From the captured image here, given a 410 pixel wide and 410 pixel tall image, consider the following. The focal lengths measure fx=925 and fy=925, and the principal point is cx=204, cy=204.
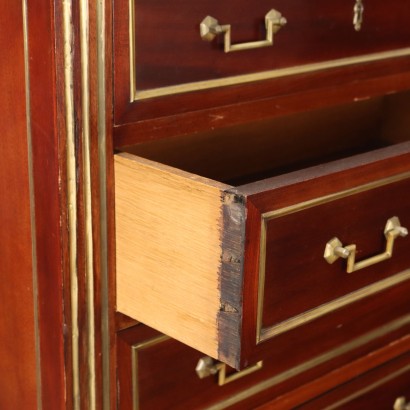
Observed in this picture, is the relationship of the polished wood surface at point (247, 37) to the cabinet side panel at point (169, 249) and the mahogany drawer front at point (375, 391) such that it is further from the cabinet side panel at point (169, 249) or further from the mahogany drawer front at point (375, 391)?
the mahogany drawer front at point (375, 391)

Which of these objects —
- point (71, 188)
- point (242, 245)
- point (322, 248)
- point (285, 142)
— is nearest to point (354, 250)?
point (322, 248)

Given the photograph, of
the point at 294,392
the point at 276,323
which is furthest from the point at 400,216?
the point at 294,392

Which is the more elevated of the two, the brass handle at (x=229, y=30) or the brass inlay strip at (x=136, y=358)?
the brass handle at (x=229, y=30)

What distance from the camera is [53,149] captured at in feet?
2.53

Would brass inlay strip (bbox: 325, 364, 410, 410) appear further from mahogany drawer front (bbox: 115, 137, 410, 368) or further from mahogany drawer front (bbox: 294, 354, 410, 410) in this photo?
mahogany drawer front (bbox: 115, 137, 410, 368)

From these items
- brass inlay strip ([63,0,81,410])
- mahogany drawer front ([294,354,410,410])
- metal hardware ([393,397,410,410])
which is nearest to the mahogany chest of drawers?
brass inlay strip ([63,0,81,410])

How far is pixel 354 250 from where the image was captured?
2.66ft

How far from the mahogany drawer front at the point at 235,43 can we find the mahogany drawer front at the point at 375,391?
39 centimetres

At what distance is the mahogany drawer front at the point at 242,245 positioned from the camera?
0.72 meters

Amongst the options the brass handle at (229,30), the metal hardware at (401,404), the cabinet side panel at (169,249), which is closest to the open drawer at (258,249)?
the cabinet side panel at (169,249)

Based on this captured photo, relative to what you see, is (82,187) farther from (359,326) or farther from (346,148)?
(346,148)

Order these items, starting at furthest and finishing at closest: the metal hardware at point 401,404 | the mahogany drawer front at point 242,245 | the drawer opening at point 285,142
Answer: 1. the metal hardware at point 401,404
2. the drawer opening at point 285,142
3. the mahogany drawer front at point 242,245

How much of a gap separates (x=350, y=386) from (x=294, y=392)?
110 millimetres

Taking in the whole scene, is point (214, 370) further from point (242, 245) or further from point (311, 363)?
point (242, 245)
